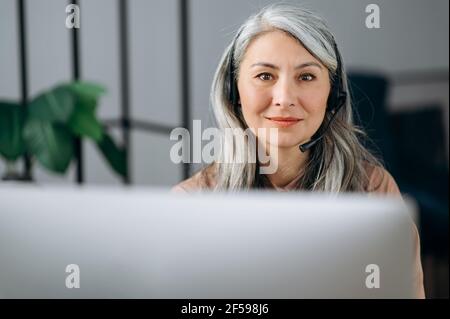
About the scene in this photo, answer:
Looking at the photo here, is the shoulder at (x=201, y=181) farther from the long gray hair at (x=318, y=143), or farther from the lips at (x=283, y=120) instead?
the lips at (x=283, y=120)

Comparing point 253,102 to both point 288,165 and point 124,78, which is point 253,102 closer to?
point 288,165

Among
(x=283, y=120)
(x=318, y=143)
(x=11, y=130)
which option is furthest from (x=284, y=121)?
(x=11, y=130)

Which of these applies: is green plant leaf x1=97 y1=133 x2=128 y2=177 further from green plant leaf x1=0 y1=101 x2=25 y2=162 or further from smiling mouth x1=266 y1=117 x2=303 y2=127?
smiling mouth x1=266 y1=117 x2=303 y2=127

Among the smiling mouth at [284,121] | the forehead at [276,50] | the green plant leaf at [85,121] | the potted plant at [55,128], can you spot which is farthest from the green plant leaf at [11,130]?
the smiling mouth at [284,121]

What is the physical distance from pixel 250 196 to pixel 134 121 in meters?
1.40

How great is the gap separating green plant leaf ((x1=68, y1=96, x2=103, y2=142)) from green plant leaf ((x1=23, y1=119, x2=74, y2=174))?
0.17 feet

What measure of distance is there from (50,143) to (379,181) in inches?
49.3

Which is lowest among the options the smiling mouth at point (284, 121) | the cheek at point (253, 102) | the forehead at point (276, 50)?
the smiling mouth at point (284, 121)

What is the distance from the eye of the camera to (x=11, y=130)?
2.08 meters

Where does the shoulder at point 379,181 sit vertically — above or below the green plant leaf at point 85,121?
below

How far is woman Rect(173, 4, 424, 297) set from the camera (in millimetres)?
1049

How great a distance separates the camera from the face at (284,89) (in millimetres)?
1037

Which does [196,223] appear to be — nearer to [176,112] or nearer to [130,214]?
[130,214]

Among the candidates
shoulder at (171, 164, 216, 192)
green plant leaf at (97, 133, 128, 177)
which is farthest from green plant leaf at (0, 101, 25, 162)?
shoulder at (171, 164, 216, 192)
